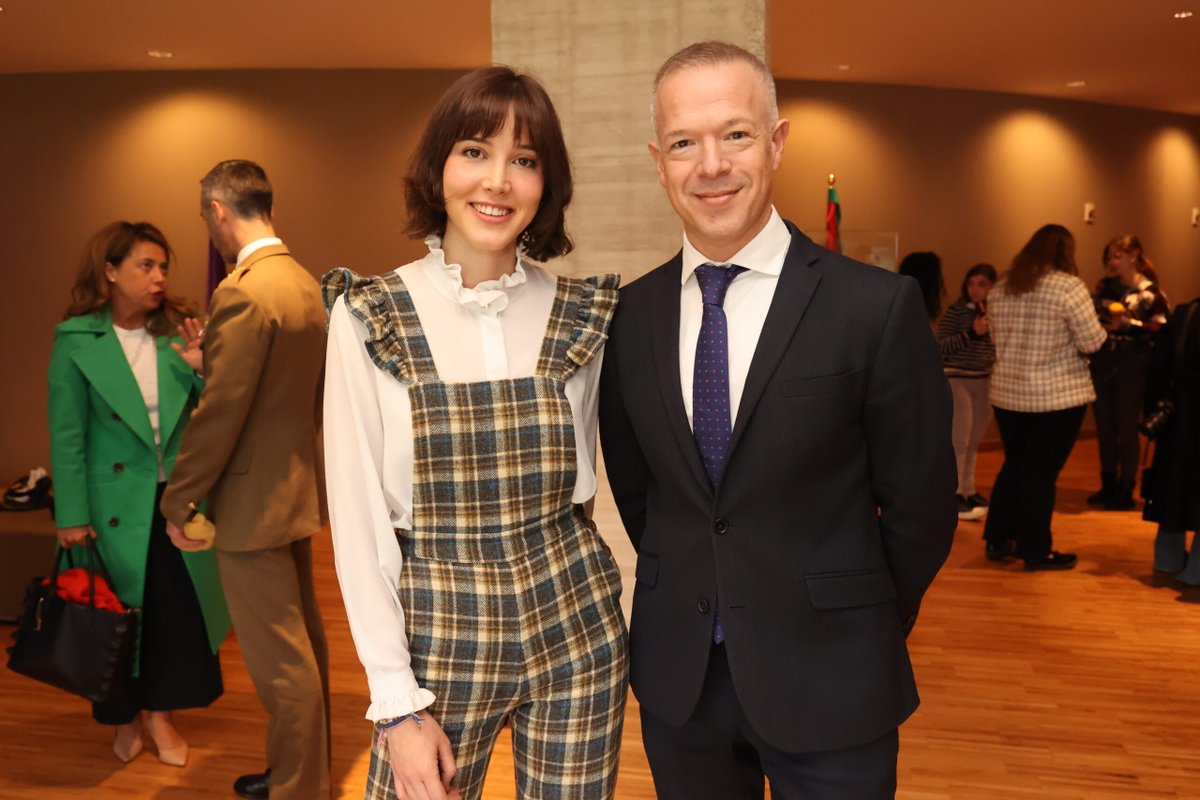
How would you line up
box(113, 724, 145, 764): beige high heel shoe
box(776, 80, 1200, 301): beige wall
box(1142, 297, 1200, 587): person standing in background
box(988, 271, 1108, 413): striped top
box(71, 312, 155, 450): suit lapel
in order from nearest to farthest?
box(71, 312, 155, 450): suit lapel
box(113, 724, 145, 764): beige high heel shoe
box(1142, 297, 1200, 587): person standing in background
box(988, 271, 1108, 413): striped top
box(776, 80, 1200, 301): beige wall

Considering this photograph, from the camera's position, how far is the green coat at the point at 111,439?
3.38 meters

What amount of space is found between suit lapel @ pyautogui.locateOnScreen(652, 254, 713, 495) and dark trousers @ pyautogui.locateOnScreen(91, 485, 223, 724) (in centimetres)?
231

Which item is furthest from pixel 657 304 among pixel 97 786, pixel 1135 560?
pixel 1135 560

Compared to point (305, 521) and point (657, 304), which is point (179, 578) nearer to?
point (305, 521)

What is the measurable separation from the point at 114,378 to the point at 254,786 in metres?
1.33

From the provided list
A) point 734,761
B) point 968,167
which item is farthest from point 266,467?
point 968,167

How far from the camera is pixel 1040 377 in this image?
5582mm

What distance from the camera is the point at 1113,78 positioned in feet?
31.5

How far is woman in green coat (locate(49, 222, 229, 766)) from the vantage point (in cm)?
338

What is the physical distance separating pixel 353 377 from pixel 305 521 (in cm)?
159

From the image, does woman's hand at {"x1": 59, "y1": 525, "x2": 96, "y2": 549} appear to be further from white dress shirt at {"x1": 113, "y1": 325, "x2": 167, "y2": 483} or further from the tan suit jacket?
the tan suit jacket

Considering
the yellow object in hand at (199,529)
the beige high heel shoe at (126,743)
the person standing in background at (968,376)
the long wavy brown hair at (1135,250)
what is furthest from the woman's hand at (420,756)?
the long wavy brown hair at (1135,250)

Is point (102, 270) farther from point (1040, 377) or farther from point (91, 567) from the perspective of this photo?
point (1040, 377)

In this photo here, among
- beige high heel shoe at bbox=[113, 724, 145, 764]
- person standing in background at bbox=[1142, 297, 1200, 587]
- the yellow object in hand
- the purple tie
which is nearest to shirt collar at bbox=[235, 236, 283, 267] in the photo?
the yellow object in hand
